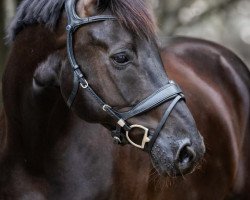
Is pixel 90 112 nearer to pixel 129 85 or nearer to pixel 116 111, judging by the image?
pixel 116 111

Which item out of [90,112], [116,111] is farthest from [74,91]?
[116,111]

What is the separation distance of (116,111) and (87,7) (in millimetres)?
544

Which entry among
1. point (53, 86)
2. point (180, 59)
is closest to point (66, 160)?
point (53, 86)

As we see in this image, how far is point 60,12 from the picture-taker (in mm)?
3545

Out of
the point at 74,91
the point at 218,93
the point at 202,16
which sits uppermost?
the point at 74,91

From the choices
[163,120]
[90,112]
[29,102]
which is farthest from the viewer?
[29,102]

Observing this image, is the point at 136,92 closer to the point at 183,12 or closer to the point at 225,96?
the point at 225,96

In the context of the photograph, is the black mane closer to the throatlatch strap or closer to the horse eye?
the horse eye

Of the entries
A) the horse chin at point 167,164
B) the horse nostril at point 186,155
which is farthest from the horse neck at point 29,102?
the horse nostril at point 186,155

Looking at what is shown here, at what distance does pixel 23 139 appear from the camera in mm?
3840

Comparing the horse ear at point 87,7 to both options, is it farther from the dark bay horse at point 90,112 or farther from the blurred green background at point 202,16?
the blurred green background at point 202,16

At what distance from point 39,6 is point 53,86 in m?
0.42

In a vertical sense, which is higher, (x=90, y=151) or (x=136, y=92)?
(x=136, y=92)

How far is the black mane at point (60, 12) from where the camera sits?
133 inches
